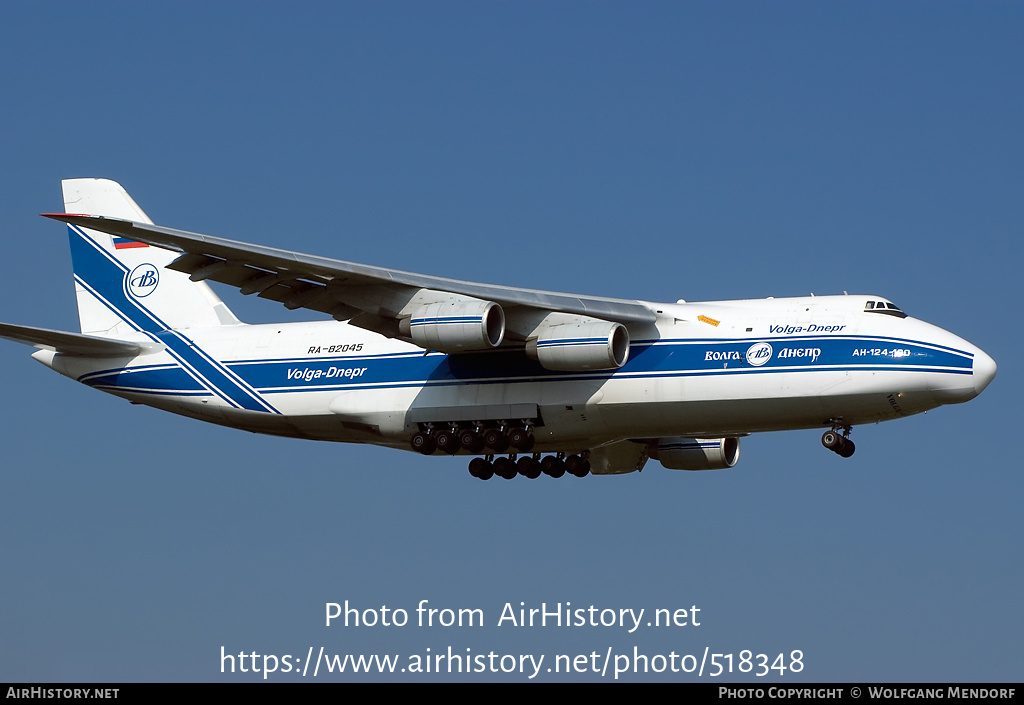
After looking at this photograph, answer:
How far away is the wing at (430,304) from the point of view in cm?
2266

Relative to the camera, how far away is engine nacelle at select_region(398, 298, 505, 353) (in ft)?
74.4

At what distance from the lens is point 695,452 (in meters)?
27.4

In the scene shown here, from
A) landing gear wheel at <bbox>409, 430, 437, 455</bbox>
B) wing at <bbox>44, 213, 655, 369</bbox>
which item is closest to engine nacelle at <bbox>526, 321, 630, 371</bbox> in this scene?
wing at <bbox>44, 213, 655, 369</bbox>

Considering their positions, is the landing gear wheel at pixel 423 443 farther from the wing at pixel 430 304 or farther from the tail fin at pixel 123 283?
the tail fin at pixel 123 283

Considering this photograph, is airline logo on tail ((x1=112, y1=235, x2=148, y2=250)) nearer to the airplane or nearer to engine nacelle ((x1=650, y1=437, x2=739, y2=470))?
the airplane

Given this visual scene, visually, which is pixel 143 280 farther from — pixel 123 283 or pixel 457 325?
pixel 457 325

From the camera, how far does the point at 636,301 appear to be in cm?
2422

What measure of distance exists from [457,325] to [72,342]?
7492mm

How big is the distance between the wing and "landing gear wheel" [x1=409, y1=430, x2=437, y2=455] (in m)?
1.70

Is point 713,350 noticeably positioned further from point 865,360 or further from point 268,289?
point 268,289
